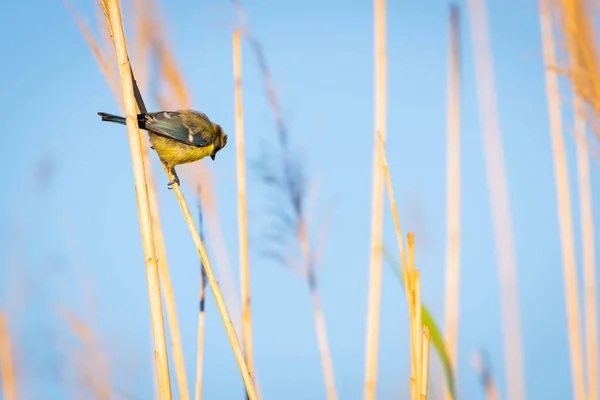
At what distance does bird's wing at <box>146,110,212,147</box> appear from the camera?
236 cm

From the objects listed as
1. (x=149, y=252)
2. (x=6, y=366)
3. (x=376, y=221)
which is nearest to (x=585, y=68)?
(x=376, y=221)

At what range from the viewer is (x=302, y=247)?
100 inches

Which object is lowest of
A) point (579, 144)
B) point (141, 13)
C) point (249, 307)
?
point (249, 307)

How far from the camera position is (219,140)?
317 cm

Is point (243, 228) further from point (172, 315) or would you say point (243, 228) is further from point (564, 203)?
point (564, 203)

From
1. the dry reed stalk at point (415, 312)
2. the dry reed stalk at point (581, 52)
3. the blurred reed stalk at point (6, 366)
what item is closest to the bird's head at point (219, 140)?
the blurred reed stalk at point (6, 366)

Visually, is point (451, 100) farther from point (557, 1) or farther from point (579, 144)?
point (579, 144)

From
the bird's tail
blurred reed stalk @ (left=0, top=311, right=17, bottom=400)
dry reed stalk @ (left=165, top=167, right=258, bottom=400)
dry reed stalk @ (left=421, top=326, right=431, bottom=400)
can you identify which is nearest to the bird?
the bird's tail

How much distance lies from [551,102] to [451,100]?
62cm

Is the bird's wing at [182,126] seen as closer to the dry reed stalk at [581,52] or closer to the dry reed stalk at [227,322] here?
the dry reed stalk at [227,322]

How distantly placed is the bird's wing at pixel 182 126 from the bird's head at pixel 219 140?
0.10 meters

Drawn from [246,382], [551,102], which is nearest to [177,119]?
[246,382]

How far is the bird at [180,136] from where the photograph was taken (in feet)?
7.93

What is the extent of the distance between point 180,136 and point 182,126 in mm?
46
